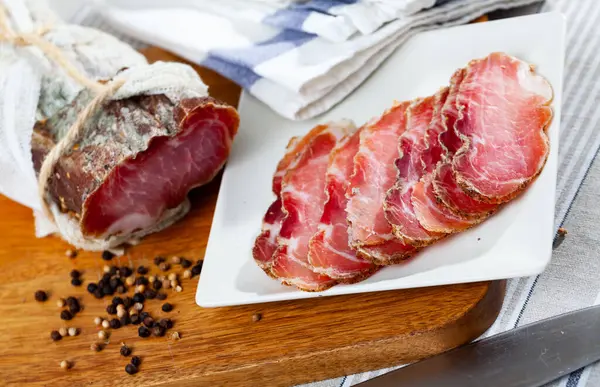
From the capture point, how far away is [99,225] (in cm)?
224

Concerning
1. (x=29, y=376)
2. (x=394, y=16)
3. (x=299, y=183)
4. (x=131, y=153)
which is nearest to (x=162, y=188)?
(x=131, y=153)

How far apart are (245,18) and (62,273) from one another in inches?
41.6

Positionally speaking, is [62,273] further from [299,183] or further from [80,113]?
[299,183]

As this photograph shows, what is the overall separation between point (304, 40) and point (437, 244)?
0.92 metres

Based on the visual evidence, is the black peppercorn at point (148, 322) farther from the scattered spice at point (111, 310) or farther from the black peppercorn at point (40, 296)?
the black peppercorn at point (40, 296)

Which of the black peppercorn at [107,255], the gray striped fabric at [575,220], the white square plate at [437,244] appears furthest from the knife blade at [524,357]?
the black peppercorn at [107,255]

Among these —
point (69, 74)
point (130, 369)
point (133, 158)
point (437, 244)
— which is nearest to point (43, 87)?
point (69, 74)

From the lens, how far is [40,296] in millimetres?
2242

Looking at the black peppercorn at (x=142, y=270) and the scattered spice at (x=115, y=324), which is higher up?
the black peppercorn at (x=142, y=270)

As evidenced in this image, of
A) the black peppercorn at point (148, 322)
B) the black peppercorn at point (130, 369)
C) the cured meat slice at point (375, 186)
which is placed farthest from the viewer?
the black peppercorn at point (148, 322)

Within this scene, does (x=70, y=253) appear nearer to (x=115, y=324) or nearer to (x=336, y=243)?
(x=115, y=324)

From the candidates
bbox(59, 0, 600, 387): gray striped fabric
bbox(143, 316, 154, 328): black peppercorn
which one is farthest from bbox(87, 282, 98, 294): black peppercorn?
bbox(59, 0, 600, 387): gray striped fabric

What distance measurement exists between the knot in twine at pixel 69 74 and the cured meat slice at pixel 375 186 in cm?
80

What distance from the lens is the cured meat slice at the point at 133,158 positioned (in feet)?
7.06
